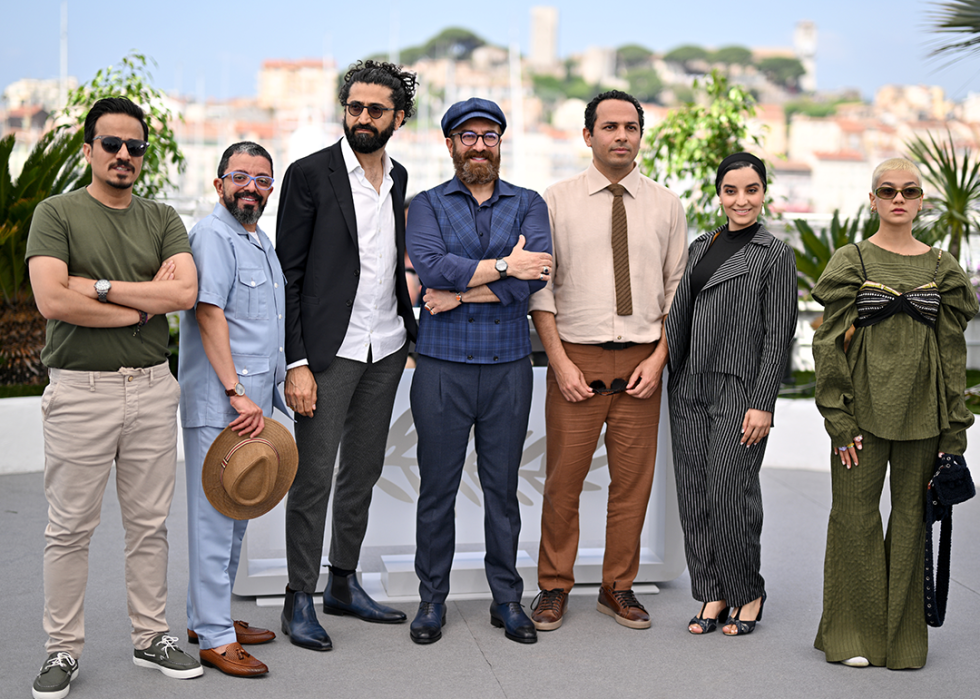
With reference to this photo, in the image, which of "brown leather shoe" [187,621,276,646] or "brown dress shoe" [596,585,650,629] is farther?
"brown dress shoe" [596,585,650,629]

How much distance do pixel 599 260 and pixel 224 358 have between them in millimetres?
1417

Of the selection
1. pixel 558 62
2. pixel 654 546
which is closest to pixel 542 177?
pixel 558 62

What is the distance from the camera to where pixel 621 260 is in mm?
3656

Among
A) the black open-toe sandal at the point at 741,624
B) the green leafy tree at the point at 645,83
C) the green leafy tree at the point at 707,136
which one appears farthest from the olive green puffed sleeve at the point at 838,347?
the green leafy tree at the point at 645,83

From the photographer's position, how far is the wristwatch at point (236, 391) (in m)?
3.09

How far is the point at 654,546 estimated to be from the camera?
432 cm

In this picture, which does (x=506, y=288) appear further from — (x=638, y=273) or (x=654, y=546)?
(x=654, y=546)

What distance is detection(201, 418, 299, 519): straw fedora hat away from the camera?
10.1ft

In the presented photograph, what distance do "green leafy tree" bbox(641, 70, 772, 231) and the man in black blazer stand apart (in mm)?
5026

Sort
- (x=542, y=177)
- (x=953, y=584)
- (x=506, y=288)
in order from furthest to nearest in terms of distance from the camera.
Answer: (x=542, y=177)
(x=953, y=584)
(x=506, y=288)

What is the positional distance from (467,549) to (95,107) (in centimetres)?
235

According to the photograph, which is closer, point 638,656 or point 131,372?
point 131,372

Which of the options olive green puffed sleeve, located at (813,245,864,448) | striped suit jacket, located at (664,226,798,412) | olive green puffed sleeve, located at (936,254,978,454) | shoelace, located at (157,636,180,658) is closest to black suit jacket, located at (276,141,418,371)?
shoelace, located at (157,636,180,658)

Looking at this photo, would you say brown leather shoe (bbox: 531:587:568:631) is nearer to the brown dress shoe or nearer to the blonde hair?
the brown dress shoe
